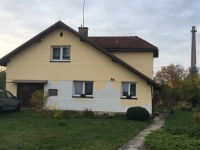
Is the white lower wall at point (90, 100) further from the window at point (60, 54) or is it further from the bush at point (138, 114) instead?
the bush at point (138, 114)

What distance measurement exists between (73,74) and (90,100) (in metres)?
2.28

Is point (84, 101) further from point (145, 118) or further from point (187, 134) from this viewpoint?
point (187, 134)

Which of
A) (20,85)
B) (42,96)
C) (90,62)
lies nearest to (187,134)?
(42,96)

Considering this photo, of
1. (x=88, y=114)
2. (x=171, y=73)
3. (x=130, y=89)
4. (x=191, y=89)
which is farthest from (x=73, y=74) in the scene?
(x=171, y=73)

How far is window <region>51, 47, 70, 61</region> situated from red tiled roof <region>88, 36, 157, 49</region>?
11.3 feet

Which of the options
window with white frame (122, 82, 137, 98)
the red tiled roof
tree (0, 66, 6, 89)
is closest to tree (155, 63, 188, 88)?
tree (0, 66, 6, 89)

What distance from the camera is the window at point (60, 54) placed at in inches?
822

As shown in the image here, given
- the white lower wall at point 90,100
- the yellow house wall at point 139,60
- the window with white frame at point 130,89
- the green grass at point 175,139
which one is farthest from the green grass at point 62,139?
the yellow house wall at point 139,60

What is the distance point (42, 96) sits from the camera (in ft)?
57.0

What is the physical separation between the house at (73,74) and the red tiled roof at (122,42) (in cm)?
252

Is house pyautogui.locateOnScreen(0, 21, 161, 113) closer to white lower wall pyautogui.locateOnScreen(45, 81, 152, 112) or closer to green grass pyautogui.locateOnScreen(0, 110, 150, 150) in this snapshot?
white lower wall pyautogui.locateOnScreen(45, 81, 152, 112)

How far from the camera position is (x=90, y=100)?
20.2 metres

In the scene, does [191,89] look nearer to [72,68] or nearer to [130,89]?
[130,89]

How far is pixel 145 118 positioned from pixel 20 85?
9814mm
